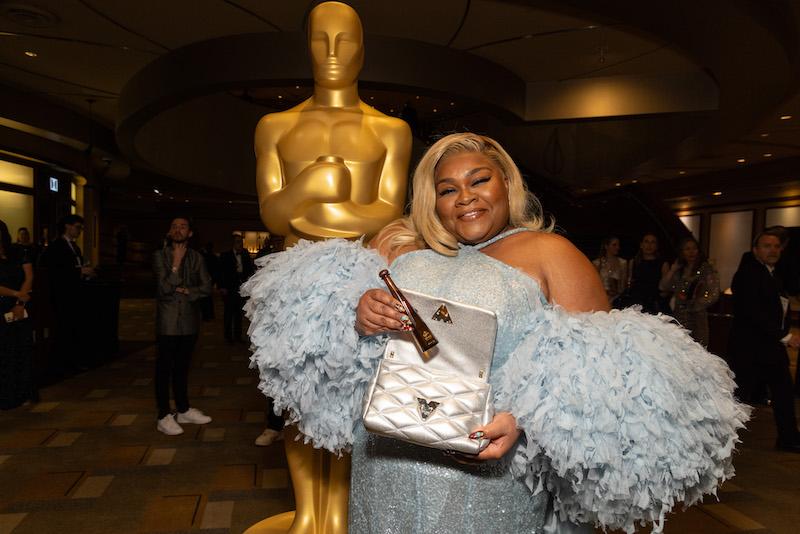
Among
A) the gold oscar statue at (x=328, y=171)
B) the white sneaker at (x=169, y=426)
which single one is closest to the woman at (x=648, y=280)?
the gold oscar statue at (x=328, y=171)

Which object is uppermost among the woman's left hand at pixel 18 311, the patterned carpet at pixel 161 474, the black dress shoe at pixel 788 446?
the woman's left hand at pixel 18 311

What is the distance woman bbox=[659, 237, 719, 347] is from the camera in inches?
198

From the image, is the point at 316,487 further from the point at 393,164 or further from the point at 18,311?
the point at 18,311

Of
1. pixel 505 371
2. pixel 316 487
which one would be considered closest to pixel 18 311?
pixel 316 487

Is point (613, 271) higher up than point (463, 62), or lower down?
lower down

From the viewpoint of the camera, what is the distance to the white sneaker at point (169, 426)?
3932 millimetres

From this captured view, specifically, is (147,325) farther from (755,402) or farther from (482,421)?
(482,421)

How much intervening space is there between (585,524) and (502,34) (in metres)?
5.33

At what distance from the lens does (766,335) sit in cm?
398

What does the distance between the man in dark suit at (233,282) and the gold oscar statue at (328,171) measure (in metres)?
5.67

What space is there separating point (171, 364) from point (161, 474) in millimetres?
885

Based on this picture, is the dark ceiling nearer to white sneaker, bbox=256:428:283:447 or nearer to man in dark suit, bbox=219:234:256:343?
man in dark suit, bbox=219:234:256:343

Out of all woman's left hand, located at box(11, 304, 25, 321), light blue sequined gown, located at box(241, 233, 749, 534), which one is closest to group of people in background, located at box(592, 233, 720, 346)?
light blue sequined gown, located at box(241, 233, 749, 534)

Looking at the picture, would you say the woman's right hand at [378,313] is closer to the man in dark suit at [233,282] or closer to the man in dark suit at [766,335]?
the man in dark suit at [766,335]
